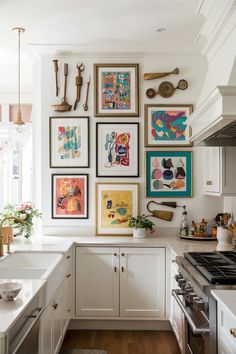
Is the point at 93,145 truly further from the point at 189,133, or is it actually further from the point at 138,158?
the point at 189,133

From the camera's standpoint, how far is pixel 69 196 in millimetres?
3932

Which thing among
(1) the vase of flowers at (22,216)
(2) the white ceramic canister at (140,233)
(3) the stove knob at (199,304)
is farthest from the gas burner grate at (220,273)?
(1) the vase of flowers at (22,216)

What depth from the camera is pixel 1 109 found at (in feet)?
17.9

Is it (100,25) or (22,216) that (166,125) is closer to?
(100,25)

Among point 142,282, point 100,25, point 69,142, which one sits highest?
point 100,25

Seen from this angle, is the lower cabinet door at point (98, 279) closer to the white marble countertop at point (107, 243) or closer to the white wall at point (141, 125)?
the white marble countertop at point (107, 243)

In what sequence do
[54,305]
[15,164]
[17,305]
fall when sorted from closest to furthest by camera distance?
[17,305]
[54,305]
[15,164]

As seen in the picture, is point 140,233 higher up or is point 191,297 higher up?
point 140,233

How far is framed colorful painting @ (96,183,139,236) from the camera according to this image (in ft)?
12.8

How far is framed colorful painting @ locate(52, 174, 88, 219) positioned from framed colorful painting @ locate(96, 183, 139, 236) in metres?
0.15

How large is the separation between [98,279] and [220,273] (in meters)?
1.54

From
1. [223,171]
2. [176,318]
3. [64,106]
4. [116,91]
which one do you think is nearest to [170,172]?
[223,171]

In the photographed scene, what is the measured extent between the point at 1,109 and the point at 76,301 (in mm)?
3162

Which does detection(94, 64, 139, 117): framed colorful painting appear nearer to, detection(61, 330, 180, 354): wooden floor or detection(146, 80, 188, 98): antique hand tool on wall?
detection(146, 80, 188, 98): antique hand tool on wall
